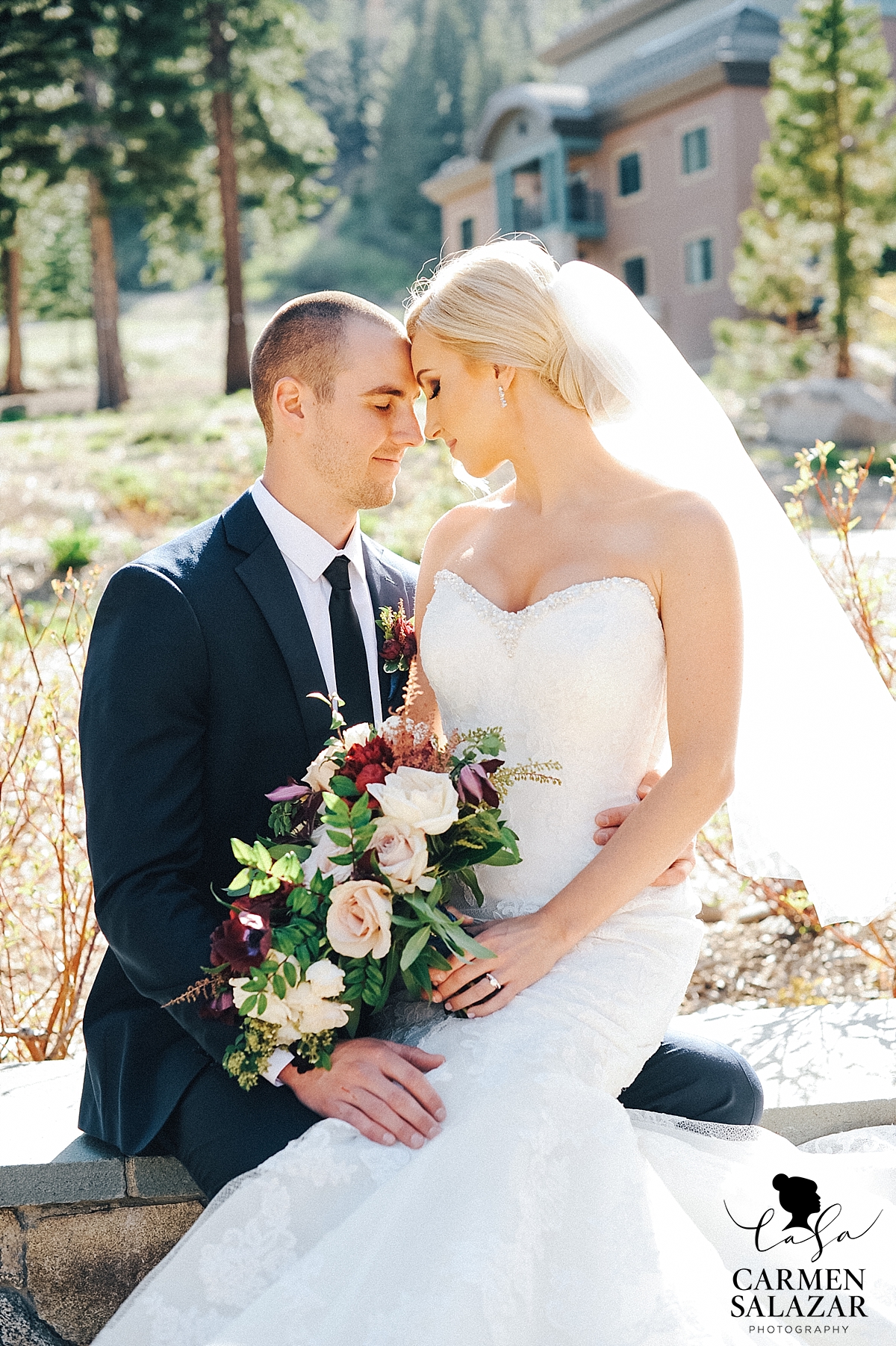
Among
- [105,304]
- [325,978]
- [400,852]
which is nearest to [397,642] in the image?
[400,852]

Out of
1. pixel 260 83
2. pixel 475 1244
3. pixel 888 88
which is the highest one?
pixel 260 83

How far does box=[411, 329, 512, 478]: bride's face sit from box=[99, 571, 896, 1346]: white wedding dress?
49 centimetres

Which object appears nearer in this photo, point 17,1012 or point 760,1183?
point 760,1183

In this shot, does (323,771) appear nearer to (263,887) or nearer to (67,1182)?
(263,887)

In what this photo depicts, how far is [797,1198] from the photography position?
2586 mm

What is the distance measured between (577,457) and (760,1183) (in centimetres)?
175

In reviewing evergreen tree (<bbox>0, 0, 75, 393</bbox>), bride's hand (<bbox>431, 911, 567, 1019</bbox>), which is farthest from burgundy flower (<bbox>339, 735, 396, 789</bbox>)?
evergreen tree (<bbox>0, 0, 75, 393</bbox>)

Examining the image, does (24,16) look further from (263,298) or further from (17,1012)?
(263,298)

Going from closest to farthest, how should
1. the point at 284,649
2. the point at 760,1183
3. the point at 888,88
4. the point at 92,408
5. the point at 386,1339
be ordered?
1. the point at 386,1339
2. the point at 760,1183
3. the point at 284,649
4. the point at 888,88
5. the point at 92,408

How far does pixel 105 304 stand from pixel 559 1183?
26.0 meters

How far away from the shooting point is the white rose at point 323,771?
8.16ft

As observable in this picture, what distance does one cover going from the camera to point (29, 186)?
83.0 feet

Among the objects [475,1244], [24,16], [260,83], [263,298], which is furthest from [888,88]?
[263,298]

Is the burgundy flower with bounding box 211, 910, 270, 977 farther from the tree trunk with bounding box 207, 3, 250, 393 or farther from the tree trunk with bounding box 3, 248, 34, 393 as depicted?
the tree trunk with bounding box 3, 248, 34, 393
